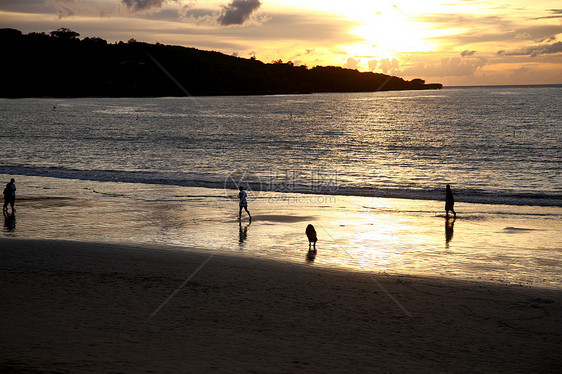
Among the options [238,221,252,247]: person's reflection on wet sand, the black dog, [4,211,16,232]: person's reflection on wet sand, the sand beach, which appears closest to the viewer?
the sand beach

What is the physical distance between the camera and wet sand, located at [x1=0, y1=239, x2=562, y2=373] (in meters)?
9.77

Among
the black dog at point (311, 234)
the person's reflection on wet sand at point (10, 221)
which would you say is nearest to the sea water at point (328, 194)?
the person's reflection on wet sand at point (10, 221)

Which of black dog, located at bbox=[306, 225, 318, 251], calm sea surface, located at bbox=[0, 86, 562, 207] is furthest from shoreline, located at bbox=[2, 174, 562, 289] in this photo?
calm sea surface, located at bbox=[0, 86, 562, 207]

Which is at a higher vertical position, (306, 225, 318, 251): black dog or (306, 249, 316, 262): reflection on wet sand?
(306, 225, 318, 251): black dog

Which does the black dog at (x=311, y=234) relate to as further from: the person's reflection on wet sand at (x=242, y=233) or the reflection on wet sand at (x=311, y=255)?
the person's reflection on wet sand at (x=242, y=233)

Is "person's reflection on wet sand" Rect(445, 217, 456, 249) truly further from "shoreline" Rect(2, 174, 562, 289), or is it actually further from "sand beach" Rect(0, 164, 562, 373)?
"sand beach" Rect(0, 164, 562, 373)

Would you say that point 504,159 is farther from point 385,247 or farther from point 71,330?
point 71,330

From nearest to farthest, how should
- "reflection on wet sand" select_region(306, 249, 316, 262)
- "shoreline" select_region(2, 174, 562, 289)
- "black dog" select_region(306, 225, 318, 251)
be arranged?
"shoreline" select_region(2, 174, 562, 289), "reflection on wet sand" select_region(306, 249, 316, 262), "black dog" select_region(306, 225, 318, 251)

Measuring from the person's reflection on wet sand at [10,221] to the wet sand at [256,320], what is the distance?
6.12 meters

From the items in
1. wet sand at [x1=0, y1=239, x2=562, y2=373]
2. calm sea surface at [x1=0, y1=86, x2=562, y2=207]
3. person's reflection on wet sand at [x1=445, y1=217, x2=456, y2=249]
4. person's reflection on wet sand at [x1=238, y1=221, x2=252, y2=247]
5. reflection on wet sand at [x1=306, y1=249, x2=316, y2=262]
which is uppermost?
calm sea surface at [x1=0, y1=86, x2=562, y2=207]

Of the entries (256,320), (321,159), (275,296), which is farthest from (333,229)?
(321,159)

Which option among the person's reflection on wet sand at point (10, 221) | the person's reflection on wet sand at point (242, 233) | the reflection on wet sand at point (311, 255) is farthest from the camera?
the person's reflection on wet sand at point (10, 221)

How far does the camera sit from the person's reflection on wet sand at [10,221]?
21984mm

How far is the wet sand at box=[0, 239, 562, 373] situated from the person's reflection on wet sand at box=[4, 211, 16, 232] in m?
6.12
